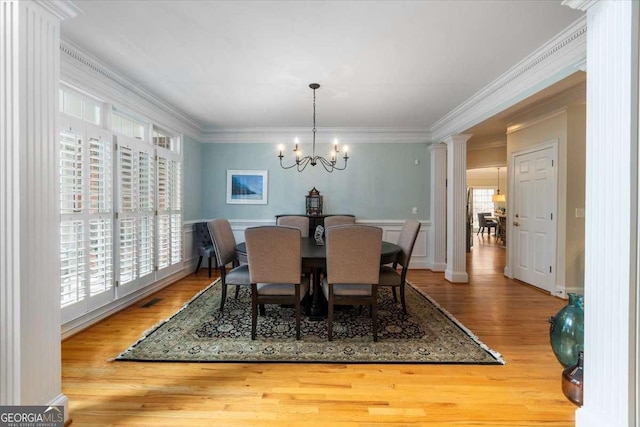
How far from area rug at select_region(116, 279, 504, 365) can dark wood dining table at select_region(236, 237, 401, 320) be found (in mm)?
158

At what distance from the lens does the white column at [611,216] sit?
1265 mm

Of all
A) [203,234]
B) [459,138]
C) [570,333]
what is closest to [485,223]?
[459,138]

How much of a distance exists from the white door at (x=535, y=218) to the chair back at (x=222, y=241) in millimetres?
4159

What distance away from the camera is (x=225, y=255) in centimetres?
324

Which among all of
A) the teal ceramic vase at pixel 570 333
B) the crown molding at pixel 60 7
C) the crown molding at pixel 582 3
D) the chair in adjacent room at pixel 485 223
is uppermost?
the crown molding at pixel 60 7

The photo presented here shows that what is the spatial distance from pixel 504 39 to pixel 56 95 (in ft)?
10.3

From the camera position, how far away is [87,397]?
181cm

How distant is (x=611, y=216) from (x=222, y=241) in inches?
122

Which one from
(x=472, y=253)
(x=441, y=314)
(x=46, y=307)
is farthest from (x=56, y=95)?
(x=472, y=253)

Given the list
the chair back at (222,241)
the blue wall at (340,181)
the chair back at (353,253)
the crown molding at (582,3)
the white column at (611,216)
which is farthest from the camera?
the blue wall at (340,181)

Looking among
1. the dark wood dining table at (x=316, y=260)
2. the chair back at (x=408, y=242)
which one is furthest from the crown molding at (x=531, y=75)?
the dark wood dining table at (x=316, y=260)

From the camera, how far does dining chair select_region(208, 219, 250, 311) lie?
2.95m

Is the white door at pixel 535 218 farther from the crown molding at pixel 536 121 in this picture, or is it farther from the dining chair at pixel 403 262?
the dining chair at pixel 403 262

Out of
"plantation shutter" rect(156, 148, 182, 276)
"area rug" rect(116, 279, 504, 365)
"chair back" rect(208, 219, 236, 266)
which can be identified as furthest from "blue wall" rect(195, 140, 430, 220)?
"area rug" rect(116, 279, 504, 365)
